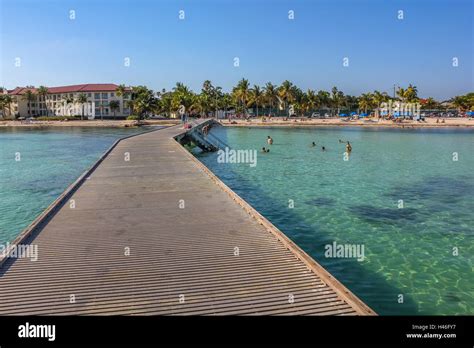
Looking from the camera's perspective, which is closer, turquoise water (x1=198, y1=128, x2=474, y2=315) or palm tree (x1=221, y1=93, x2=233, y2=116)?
turquoise water (x1=198, y1=128, x2=474, y2=315)

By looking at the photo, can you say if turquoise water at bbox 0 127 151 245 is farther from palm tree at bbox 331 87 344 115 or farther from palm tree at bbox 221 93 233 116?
palm tree at bbox 331 87 344 115

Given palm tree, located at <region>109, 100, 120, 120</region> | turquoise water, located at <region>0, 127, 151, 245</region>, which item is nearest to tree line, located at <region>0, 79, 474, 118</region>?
palm tree, located at <region>109, 100, 120, 120</region>

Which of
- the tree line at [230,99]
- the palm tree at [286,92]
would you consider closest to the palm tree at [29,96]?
the tree line at [230,99]

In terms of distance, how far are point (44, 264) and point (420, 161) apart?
3566cm

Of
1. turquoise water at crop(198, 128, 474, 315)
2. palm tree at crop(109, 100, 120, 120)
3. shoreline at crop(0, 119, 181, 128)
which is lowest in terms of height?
turquoise water at crop(198, 128, 474, 315)

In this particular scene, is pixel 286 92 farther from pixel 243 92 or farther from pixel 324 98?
Result: pixel 324 98

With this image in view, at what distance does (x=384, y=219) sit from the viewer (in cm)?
1722

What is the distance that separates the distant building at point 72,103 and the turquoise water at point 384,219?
340 feet

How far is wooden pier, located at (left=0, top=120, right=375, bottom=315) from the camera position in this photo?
7109mm

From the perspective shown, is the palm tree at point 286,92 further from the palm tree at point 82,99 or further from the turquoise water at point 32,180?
the turquoise water at point 32,180

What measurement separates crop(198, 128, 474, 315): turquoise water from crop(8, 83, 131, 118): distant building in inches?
4084

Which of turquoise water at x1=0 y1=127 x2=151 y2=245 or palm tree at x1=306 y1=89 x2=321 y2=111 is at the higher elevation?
palm tree at x1=306 y1=89 x2=321 y2=111
